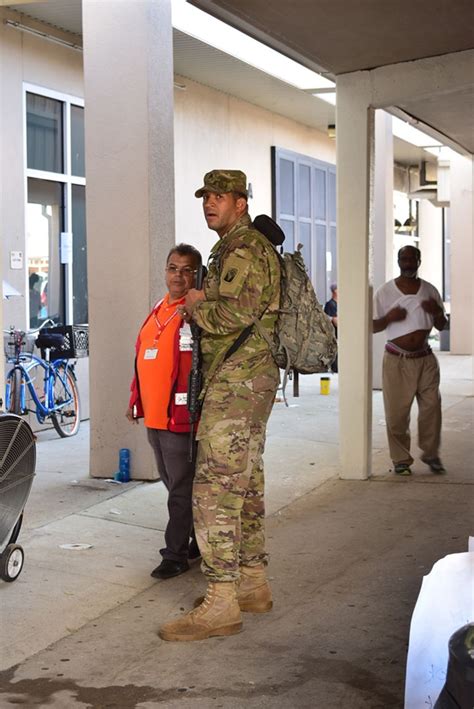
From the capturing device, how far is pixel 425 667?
3357mm

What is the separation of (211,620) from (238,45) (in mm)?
10729

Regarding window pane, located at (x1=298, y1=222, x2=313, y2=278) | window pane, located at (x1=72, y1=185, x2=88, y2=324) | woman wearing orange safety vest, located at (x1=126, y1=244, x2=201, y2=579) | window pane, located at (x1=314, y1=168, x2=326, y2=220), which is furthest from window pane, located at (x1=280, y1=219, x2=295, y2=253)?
woman wearing orange safety vest, located at (x1=126, y1=244, x2=201, y2=579)

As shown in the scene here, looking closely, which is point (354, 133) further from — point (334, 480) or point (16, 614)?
point (16, 614)

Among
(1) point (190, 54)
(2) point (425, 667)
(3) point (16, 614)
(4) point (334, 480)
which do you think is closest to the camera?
(2) point (425, 667)

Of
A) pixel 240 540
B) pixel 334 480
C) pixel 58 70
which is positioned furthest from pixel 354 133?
pixel 58 70

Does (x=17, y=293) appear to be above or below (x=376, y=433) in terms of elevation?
above

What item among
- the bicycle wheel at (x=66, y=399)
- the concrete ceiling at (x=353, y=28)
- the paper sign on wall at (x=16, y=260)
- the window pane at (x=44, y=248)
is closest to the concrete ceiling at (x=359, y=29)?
the concrete ceiling at (x=353, y=28)

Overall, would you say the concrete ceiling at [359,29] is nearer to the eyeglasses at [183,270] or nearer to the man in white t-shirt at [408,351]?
the man in white t-shirt at [408,351]

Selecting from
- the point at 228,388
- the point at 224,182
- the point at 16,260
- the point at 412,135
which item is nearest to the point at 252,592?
the point at 228,388

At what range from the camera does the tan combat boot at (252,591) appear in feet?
16.7

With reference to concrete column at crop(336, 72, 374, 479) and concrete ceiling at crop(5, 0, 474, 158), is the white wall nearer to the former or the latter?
concrete ceiling at crop(5, 0, 474, 158)

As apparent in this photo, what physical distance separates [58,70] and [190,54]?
8.43 ft

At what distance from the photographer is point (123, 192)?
8.03 m

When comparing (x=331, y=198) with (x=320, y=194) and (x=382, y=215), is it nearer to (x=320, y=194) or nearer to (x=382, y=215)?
(x=320, y=194)
